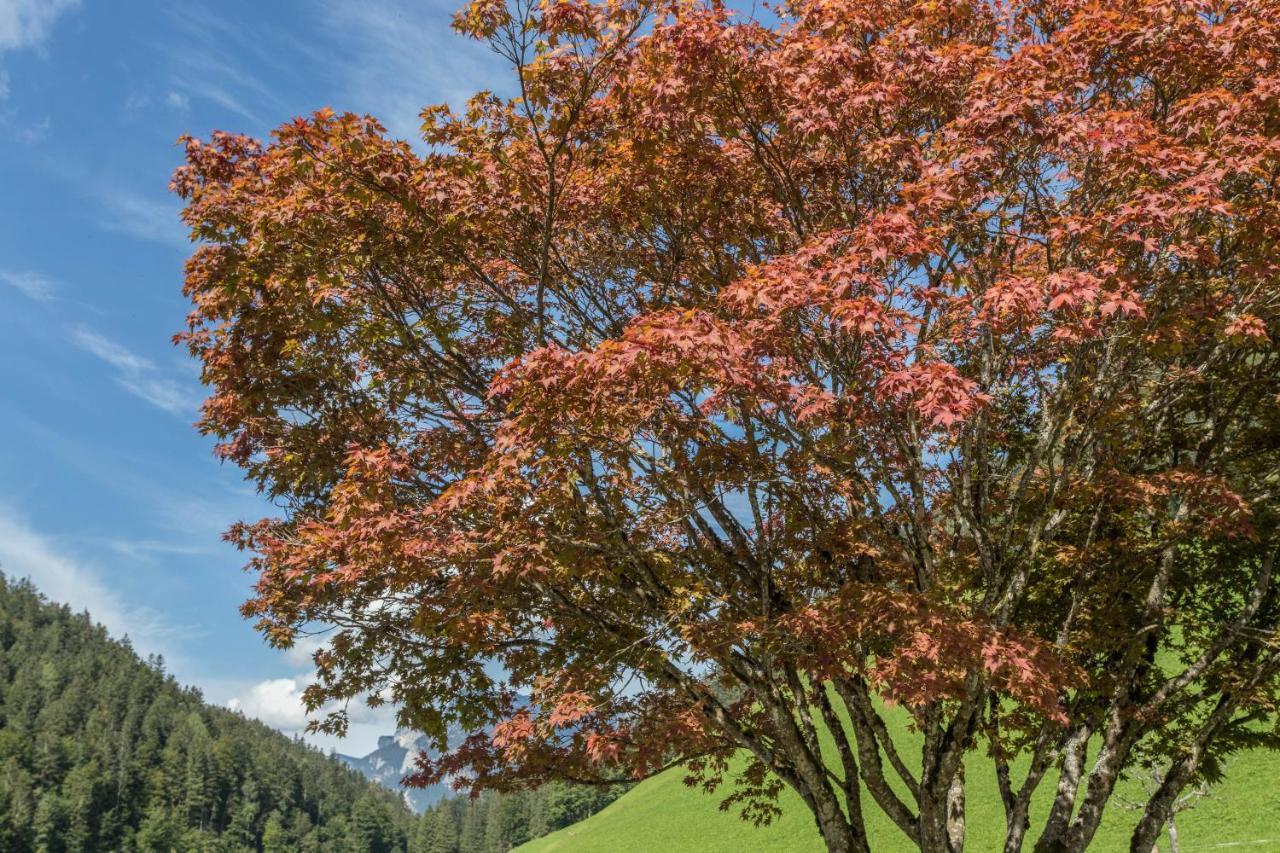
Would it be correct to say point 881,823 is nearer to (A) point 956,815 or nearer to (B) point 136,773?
(A) point 956,815

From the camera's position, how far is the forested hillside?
126438 millimetres

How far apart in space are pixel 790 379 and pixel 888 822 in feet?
126

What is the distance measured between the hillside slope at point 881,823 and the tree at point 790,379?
14.9 m

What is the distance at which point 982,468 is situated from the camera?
30.1ft

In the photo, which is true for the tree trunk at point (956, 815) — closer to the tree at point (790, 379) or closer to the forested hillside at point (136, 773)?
the tree at point (790, 379)

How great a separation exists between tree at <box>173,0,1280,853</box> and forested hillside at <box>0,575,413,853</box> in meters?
144

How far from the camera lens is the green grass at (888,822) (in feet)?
84.5

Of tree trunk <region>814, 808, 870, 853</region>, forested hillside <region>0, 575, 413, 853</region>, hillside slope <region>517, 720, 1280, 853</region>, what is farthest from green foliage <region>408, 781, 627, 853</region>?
tree trunk <region>814, 808, 870, 853</region>

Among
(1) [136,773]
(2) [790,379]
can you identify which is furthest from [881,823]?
(1) [136,773]

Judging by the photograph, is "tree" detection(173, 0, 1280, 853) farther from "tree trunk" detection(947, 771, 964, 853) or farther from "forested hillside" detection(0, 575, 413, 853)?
"forested hillside" detection(0, 575, 413, 853)

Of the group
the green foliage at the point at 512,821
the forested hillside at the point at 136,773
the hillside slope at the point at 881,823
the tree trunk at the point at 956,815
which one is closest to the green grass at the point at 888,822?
the hillside slope at the point at 881,823

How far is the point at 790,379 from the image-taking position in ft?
28.7

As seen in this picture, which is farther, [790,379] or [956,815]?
[956,815]

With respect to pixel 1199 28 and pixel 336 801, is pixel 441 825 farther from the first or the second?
pixel 1199 28
